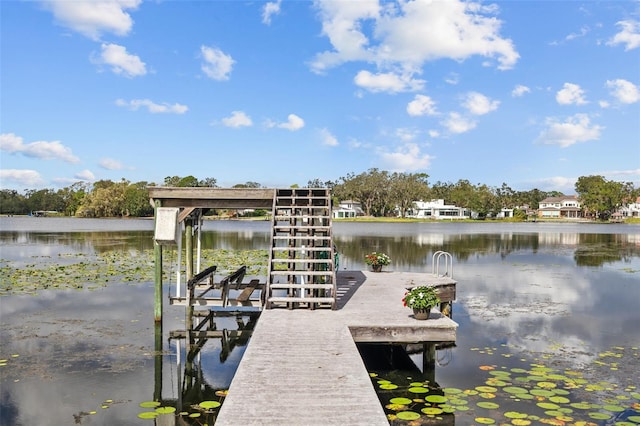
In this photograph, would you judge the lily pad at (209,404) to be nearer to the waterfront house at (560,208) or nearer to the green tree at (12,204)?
the waterfront house at (560,208)

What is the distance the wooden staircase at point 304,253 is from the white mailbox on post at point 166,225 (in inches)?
103

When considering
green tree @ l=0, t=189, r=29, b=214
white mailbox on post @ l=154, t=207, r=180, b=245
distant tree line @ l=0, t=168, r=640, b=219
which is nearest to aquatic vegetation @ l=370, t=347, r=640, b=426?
white mailbox on post @ l=154, t=207, r=180, b=245

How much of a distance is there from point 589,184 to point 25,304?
149m

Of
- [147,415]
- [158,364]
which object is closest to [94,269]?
[158,364]

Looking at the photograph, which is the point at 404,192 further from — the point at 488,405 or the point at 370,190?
the point at 488,405

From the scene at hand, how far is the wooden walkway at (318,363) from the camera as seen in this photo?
19.1 feet

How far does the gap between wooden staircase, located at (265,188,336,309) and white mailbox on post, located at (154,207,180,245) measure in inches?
103

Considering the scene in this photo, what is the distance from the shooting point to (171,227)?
43.8 feet

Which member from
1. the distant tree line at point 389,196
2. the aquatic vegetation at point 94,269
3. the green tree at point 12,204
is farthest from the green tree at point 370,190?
the green tree at point 12,204

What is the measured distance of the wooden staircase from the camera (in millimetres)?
11477

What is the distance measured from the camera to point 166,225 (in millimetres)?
13336

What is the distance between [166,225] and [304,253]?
12.1 ft

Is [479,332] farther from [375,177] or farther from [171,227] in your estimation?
[375,177]

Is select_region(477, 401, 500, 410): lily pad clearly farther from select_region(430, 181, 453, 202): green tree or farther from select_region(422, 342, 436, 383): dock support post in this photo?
select_region(430, 181, 453, 202): green tree
